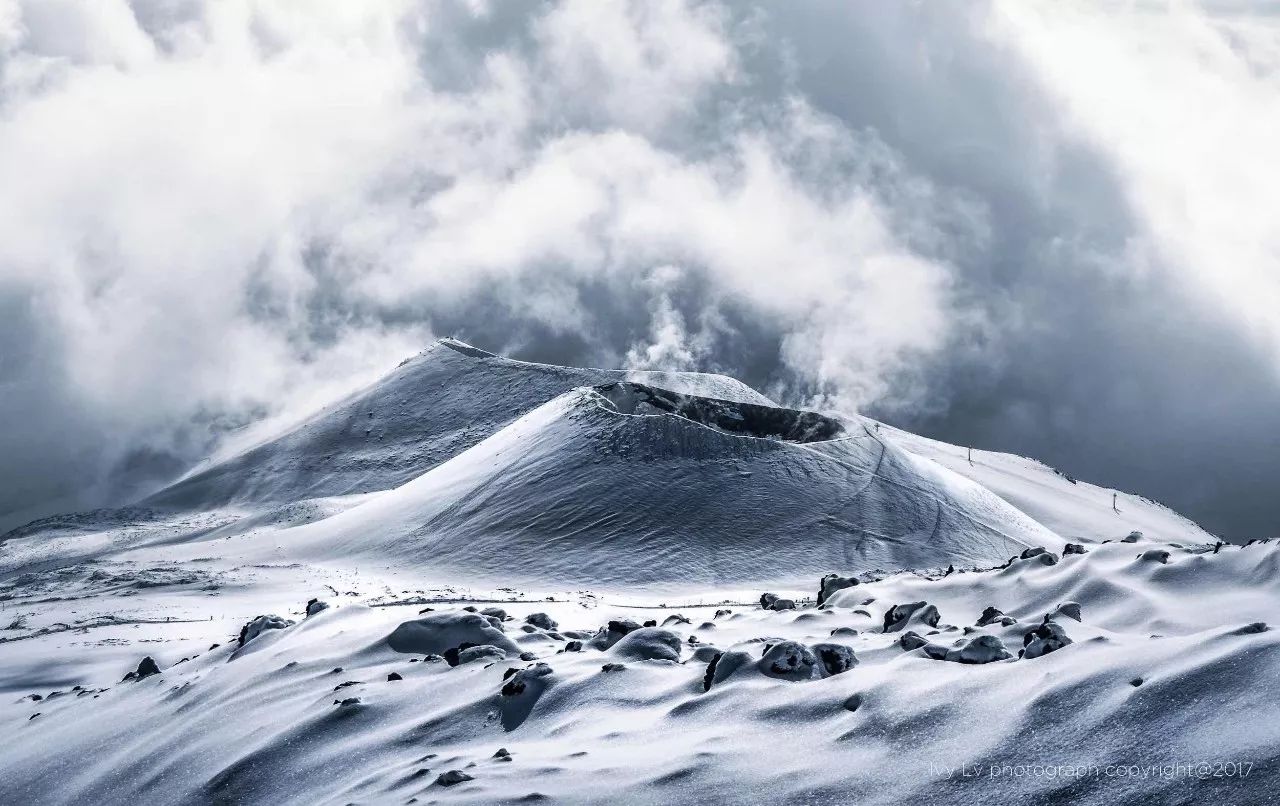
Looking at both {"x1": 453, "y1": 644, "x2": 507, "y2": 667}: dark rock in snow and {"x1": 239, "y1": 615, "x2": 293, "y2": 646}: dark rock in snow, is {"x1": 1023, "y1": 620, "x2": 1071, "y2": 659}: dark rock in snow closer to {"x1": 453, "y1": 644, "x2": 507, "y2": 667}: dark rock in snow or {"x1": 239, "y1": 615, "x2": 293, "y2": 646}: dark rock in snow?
{"x1": 453, "y1": 644, "x2": 507, "y2": 667}: dark rock in snow

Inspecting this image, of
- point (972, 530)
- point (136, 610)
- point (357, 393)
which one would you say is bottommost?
point (972, 530)

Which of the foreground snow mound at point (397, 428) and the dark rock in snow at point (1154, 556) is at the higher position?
the foreground snow mound at point (397, 428)

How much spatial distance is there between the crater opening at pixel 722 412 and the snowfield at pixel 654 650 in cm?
190

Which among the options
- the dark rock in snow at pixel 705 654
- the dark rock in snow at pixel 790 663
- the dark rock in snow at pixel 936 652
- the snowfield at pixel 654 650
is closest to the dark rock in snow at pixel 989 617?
the snowfield at pixel 654 650

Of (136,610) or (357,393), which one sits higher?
(357,393)

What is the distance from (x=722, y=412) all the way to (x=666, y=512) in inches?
212

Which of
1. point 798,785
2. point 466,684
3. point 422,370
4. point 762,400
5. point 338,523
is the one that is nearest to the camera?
point 798,785

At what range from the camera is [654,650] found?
743 cm

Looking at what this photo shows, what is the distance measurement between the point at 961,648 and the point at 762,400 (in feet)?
90.8

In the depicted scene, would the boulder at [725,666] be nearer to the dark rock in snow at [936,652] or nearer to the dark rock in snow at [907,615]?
the dark rock in snow at [936,652]

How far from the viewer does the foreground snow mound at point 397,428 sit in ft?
104

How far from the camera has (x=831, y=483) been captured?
68.7 feet

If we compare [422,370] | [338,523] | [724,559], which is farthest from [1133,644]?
[422,370]

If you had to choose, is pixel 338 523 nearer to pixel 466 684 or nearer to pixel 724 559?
pixel 724 559
